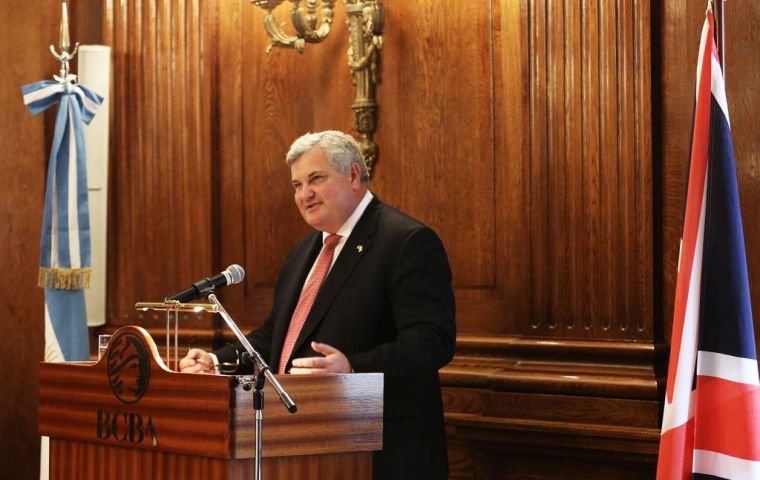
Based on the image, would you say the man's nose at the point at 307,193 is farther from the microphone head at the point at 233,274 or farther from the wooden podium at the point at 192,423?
the wooden podium at the point at 192,423

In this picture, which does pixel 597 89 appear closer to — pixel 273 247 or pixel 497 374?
pixel 497 374

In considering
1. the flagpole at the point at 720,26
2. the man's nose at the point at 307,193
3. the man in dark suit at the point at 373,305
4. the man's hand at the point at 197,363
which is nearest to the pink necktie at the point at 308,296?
the man in dark suit at the point at 373,305

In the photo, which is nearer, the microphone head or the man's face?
the microphone head

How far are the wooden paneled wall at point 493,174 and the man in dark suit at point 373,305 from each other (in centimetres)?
77

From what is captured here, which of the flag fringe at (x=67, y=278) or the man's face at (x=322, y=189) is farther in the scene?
the flag fringe at (x=67, y=278)

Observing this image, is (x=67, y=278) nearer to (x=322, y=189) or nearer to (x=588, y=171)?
(x=322, y=189)

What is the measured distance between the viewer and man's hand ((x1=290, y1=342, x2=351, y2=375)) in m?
3.05

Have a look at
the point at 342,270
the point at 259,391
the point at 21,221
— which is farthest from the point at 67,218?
the point at 259,391

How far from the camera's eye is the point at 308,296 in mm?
3627

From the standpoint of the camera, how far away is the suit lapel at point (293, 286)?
11.9ft

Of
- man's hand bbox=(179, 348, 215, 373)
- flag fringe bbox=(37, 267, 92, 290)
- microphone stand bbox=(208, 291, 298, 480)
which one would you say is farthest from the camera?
flag fringe bbox=(37, 267, 92, 290)

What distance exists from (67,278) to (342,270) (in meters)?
2.08

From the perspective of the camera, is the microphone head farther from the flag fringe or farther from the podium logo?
the flag fringe

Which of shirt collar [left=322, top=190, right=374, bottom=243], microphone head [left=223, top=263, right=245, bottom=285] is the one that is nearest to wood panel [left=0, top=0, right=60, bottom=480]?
shirt collar [left=322, top=190, right=374, bottom=243]
